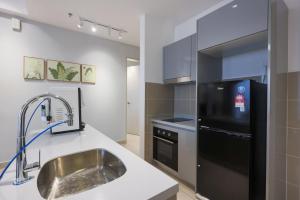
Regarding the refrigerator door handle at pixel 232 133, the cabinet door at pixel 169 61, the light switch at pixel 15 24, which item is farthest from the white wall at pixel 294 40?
the light switch at pixel 15 24

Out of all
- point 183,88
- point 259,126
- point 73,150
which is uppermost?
point 183,88

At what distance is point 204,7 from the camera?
7.65 feet

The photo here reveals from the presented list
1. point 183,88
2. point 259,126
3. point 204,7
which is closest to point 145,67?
point 183,88

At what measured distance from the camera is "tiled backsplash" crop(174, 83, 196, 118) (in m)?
2.57

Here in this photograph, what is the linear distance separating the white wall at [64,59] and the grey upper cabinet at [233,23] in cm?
242

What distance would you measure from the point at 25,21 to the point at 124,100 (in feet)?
8.01

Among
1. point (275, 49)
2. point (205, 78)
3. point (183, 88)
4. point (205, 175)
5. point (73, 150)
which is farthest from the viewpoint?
point (183, 88)

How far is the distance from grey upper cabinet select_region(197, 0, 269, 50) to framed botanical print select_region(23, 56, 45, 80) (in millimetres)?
2833

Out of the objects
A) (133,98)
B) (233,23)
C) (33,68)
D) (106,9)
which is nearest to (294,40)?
(233,23)

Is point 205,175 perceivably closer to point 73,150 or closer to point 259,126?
point 259,126

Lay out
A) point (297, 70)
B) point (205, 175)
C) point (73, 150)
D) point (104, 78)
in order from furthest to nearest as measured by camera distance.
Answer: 1. point (104, 78)
2. point (205, 175)
3. point (297, 70)
4. point (73, 150)

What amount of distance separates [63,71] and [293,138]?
145 inches

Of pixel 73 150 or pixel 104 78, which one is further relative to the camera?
pixel 104 78

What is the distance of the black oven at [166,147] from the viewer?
7.27 ft
